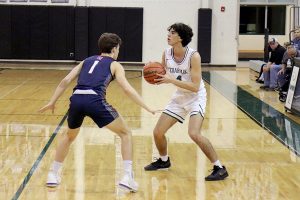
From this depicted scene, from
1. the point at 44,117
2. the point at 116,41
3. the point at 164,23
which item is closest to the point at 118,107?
the point at 44,117

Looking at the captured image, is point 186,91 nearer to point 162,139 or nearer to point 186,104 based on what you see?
point 186,104

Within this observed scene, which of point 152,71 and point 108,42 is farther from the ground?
point 108,42

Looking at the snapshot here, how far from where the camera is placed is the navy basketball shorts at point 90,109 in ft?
20.7

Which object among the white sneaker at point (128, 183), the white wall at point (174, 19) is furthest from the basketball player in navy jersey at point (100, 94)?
the white wall at point (174, 19)

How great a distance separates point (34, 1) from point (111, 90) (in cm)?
909

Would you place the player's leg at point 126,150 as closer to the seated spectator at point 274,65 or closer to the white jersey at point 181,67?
the white jersey at point 181,67

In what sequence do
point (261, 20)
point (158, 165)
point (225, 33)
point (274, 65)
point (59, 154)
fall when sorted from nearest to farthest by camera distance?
point (59, 154), point (158, 165), point (274, 65), point (225, 33), point (261, 20)

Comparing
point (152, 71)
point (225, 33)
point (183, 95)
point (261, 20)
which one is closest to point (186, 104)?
point (183, 95)

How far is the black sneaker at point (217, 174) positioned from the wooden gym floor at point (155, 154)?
7 centimetres

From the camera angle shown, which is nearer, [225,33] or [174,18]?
[174,18]

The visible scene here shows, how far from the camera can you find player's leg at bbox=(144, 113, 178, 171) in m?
7.25

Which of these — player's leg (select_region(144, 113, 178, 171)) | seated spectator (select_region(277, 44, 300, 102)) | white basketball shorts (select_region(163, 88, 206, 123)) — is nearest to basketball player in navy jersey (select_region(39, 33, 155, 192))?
player's leg (select_region(144, 113, 178, 171))

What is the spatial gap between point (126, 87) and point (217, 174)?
1.65 m

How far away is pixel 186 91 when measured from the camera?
23.7ft
